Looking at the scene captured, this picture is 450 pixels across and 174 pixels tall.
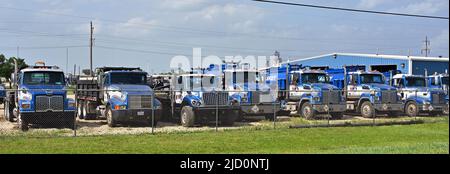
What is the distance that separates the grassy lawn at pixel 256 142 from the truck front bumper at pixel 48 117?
271cm

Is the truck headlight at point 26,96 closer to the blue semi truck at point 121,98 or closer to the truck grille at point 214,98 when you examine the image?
the blue semi truck at point 121,98

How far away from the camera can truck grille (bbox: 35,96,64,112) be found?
59.3ft

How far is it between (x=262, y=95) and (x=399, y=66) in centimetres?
2235

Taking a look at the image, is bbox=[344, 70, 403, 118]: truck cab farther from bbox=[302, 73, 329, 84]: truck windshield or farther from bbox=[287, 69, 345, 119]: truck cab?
bbox=[302, 73, 329, 84]: truck windshield

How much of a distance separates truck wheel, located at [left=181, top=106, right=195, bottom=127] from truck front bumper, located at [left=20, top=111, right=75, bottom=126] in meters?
4.30

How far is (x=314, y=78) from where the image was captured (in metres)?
26.3

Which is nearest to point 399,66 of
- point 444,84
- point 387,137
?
point 444,84

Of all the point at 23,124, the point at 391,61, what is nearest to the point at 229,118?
the point at 23,124

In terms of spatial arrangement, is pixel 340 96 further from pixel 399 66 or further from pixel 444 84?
pixel 399 66

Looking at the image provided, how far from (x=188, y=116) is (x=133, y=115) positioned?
84.3 inches

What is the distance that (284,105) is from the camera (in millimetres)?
25766

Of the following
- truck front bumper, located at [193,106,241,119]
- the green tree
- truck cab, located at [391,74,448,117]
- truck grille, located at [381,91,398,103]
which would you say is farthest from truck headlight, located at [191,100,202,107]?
the green tree

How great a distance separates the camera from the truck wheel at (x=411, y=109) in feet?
88.1

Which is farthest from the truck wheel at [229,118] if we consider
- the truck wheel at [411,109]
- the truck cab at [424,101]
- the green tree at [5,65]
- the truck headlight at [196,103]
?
the green tree at [5,65]
